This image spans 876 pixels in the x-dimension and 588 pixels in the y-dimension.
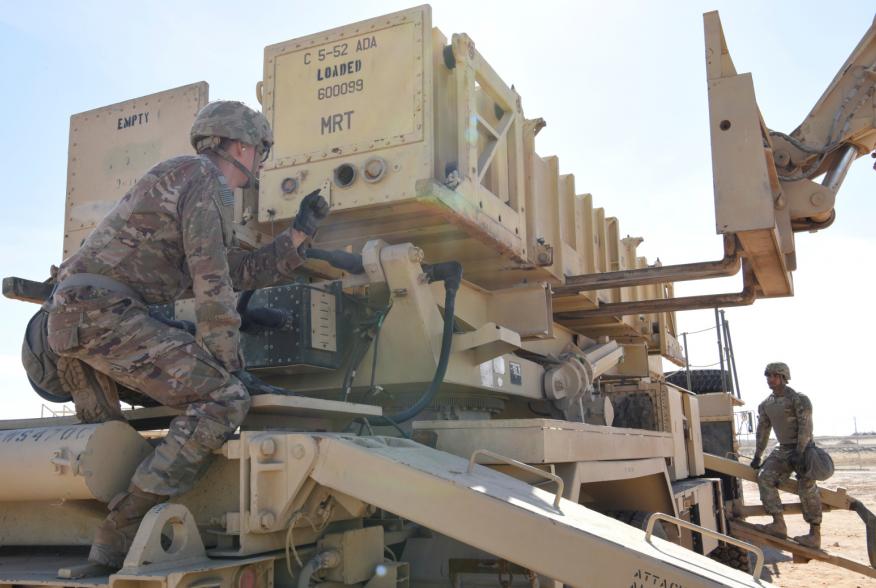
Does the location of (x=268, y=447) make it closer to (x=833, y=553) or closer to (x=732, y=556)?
(x=732, y=556)

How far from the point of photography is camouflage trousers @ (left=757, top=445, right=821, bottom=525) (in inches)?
320

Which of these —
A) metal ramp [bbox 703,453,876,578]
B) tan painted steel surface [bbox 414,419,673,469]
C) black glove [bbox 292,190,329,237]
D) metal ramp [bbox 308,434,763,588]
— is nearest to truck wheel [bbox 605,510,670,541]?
tan painted steel surface [bbox 414,419,673,469]

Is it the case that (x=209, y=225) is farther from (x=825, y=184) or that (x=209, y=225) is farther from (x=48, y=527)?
(x=825, y=184)

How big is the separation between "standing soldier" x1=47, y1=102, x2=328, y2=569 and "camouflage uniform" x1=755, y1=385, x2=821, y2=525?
6572mm

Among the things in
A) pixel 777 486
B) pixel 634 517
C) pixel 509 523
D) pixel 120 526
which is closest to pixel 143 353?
pixel 120 526

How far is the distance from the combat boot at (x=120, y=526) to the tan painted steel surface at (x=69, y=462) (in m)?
0.09

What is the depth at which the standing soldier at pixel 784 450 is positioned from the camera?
806 cm

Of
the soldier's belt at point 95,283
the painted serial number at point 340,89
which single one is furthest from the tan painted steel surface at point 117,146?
the soldier's belt at point 95,283

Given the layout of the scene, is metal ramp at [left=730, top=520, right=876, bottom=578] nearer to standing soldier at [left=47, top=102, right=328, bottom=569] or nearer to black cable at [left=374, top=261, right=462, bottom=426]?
black cable at [left=374, top=261, right=462, bottom=426]

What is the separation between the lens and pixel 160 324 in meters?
3.11

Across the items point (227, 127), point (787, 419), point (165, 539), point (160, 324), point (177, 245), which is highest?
point (227, 127)

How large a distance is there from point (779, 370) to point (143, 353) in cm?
Result: 742

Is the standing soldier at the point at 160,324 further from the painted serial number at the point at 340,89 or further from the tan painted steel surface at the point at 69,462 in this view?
the painted serial number at the point at 340,89

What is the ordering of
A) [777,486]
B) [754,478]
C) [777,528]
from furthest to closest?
[754,478]
[777,486]
[777,528]
